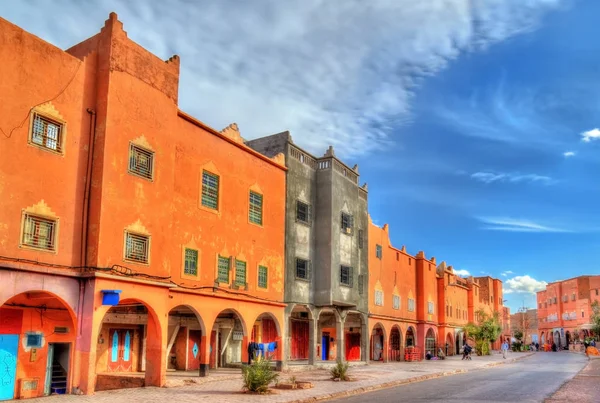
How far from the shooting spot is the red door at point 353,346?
44438 mm

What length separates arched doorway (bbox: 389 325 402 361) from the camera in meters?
47.5

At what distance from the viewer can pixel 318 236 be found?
3306 centimetres

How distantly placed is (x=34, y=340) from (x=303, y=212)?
16.9 metres

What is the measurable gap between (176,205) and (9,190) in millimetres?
7266

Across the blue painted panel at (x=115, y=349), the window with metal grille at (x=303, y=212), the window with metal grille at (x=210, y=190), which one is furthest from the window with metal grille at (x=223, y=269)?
the window with metal grille at (x=303, y=212)

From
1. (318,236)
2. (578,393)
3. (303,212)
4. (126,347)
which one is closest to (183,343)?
(126,347)

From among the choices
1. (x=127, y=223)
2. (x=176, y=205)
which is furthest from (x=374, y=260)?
(x=127, y=223)

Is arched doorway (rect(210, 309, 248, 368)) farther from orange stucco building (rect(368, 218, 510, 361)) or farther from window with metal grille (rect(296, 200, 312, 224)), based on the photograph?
orange stucco building (rect(368, 218, 510, 361))

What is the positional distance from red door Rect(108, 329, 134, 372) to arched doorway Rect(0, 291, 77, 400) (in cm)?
643

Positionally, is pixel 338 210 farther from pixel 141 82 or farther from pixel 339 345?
pixel 141 82

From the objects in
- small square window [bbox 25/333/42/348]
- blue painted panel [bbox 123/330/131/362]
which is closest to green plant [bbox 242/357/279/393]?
small square window [bbox 25/333/42/348]

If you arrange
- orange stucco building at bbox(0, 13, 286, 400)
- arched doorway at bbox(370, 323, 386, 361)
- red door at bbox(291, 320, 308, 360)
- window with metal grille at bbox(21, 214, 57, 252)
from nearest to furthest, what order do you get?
window with metal grille at bbox(21, 214, 57, 252), orange stucco building at bbox(0, 13, 286, 400), red door at bbox(291, 320, 308, 360), arched doorway at bbox(370, 323, 386, 361)

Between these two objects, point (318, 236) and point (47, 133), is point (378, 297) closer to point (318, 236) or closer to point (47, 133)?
point (318, 236)

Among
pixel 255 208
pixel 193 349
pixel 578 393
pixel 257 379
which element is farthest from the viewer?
pixel 193 349
